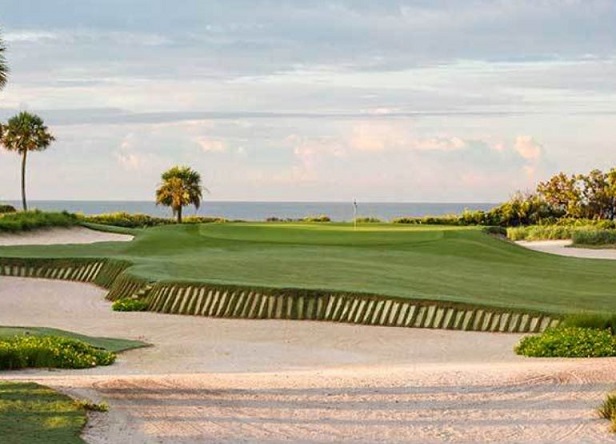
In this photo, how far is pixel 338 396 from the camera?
11.0 metres

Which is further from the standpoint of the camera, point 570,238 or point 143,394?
point 570,238

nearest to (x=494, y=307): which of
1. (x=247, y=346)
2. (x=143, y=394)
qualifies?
(x=247, y=346)

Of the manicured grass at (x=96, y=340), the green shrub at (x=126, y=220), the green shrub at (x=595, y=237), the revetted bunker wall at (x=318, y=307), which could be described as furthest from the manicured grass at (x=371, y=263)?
the green shrub at (x=126, y=220)

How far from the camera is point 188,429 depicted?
9.82 m

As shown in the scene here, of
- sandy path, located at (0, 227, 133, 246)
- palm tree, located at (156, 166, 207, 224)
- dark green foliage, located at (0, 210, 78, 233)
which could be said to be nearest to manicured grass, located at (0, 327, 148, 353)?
sandy path, located at (0, 227, 133, 246)

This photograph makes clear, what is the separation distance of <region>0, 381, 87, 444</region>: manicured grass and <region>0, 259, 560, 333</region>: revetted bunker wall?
9.77m

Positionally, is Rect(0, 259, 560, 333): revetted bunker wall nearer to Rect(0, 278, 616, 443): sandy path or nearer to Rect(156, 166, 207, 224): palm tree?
Rect(0, 278, 616, 443): sandy path

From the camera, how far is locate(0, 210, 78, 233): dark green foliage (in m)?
40.7

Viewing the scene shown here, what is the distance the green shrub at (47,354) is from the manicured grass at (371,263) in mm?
7446

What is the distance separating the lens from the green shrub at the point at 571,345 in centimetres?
1466

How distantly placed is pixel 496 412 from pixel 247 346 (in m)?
7.09

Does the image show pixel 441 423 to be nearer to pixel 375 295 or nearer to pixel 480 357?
pixel 480 357

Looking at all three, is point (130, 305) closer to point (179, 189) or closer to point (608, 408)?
point (608, 408)

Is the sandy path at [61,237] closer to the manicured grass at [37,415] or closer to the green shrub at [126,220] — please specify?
the green shrub at [126,220]
